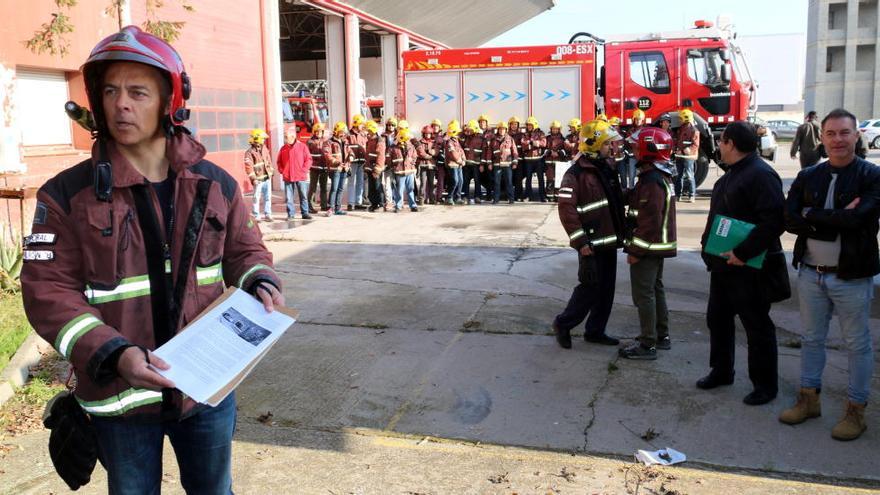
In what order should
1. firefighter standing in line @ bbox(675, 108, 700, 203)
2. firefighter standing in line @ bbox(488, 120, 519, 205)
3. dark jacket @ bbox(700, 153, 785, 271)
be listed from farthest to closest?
firefighter standing in line @ bbox(488, 120, 519, 205)
firefighter standing in line @ bbox(675, 108, 700, 203)
dark jacket @ bbox(700, 153, 785, 271)

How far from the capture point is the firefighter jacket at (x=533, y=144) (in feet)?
56.9

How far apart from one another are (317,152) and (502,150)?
4.07 metres

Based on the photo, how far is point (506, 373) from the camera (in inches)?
228

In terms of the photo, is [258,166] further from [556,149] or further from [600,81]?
[600,81]

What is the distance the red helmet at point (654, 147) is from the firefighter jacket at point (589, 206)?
418 mm

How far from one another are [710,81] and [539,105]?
390 centimetres

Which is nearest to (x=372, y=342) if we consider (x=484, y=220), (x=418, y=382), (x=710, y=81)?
(x=418, y=382)

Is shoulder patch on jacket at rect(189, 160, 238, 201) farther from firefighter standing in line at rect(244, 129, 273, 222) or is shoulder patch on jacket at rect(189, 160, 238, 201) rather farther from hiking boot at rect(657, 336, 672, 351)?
firefighter standing in line at rect(244, 129, 273, 222)

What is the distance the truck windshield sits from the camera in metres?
17.5

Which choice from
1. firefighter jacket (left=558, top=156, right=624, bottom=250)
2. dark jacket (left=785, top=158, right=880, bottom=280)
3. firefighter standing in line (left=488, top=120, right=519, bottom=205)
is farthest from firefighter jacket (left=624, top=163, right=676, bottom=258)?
firefighter standing in line (left=488, top=120, right=519, bottom=205)

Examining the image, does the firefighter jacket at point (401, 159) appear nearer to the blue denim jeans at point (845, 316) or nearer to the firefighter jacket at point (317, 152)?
Result: the firefighter jacket at point (317, 152)

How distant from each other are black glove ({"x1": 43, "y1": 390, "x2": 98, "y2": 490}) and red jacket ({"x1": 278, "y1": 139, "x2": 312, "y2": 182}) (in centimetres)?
1240

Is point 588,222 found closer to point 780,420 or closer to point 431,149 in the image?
point 780,420

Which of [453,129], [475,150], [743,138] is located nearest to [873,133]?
[475,150]
